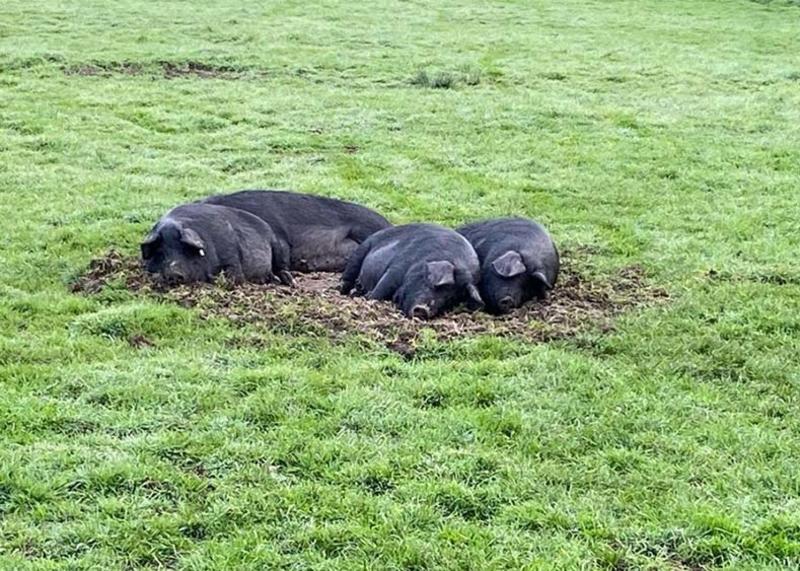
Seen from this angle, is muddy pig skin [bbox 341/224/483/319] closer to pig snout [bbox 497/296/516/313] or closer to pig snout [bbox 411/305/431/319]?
pig snout [bbox 411/305/431/319]

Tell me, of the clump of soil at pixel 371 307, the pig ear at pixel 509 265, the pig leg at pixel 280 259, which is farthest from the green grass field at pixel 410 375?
the pig leg at pixel 280 259

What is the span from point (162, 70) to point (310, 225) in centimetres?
1357

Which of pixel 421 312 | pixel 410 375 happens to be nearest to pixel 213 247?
pixel 421 312

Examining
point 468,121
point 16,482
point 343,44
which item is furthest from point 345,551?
point 343,44

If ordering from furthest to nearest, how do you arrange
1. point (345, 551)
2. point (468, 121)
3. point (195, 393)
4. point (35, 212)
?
point (468, 121) → point (35, 212) → point (195, 393) → point (345, 551)

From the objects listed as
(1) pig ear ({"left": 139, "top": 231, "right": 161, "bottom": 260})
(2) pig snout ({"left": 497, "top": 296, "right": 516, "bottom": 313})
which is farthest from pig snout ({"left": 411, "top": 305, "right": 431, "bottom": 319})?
(1) pig ear ({"left": 139, "top": 231, "right": 161, "bottom": 260})

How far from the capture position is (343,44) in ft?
94.8

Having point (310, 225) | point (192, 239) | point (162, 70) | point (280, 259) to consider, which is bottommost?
point (280, 259)

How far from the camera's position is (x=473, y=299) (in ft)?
33.7

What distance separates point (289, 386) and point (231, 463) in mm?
1234

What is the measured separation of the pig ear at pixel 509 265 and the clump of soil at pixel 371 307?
0.33 m

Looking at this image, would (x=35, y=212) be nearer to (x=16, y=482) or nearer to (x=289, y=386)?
(x=289, y=386)

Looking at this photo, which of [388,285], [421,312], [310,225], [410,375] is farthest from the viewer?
[310,225]

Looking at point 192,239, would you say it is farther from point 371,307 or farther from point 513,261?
point 513,261
